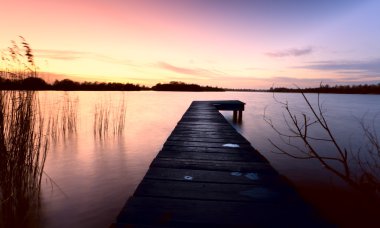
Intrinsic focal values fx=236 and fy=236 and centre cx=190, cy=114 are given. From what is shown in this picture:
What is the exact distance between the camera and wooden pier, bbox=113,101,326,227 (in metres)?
2.08

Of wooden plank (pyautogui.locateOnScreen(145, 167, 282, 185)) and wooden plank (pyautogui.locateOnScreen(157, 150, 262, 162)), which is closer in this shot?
wooden plank (pyautogui.locateOnScreen(145, 167, 282, 185))

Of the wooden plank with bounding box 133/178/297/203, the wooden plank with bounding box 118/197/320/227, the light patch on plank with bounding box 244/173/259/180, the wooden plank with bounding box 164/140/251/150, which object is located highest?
the wooden plank with bounding box 164/140/251/150

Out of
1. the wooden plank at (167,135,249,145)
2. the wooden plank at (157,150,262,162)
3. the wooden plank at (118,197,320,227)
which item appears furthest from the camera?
the wooden plank at (167,135,249,145)

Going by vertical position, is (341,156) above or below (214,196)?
below

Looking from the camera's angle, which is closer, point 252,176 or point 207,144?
point 252,176

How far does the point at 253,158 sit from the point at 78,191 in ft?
13.4

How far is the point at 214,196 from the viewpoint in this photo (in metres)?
2.56

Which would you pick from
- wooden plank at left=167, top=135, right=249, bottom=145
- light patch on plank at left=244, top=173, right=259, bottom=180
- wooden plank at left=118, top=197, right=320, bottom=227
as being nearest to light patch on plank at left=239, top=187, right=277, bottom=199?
wooden plank at left=118, top=197, right=320, bottom=227

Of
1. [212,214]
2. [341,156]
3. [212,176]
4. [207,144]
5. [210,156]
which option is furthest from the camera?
[341,156]

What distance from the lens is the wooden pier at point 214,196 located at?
2.08m

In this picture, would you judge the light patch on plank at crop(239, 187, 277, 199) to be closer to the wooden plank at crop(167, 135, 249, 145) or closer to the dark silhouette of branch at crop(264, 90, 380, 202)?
the dark silhouette of branch at crop(264, 90, 380, 202)

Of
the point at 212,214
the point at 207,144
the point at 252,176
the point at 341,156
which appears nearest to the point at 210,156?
the point at 207,144

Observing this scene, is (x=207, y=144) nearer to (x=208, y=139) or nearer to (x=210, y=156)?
(x=208, y=139)

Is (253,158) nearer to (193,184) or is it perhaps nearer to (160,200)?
(193,184)
